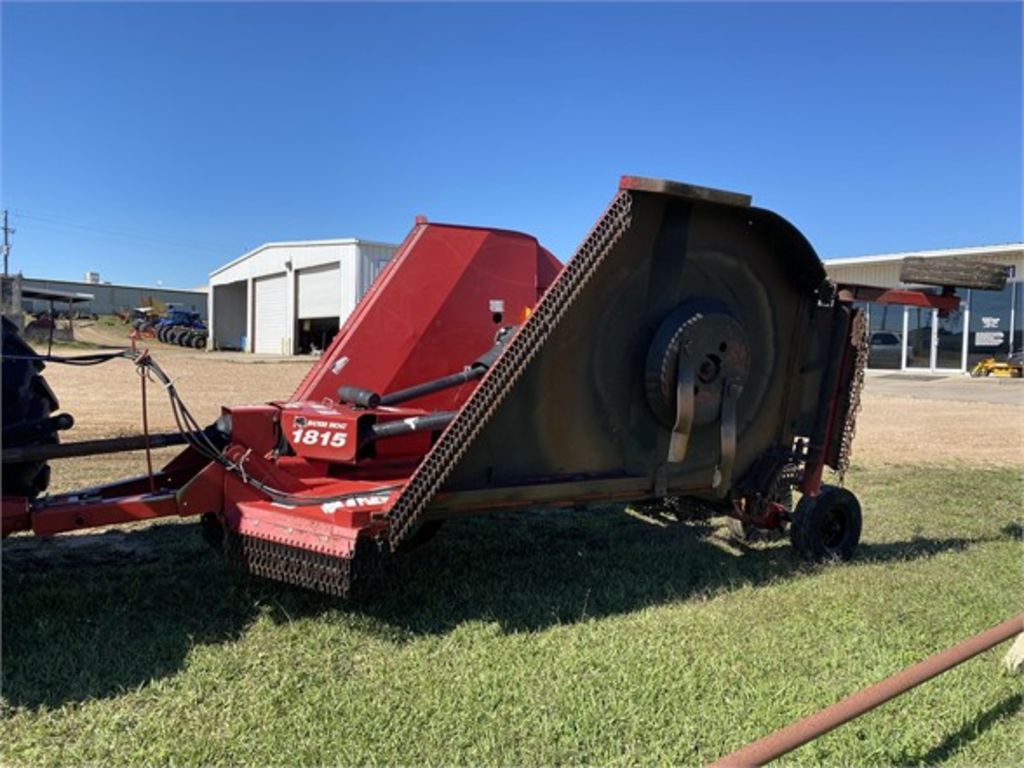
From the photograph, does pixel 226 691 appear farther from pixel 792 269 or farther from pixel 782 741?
pixel 792 269

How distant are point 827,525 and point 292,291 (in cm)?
3484

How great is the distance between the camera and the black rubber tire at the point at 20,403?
351cm

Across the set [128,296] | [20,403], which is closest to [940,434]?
[20,403]

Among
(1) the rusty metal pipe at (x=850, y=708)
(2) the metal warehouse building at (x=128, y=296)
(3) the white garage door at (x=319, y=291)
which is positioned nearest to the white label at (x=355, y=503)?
(1) the rusty metal pipe at (x=850, y=708)

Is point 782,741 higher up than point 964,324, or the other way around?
point 964,324

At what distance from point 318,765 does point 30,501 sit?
5.78ft

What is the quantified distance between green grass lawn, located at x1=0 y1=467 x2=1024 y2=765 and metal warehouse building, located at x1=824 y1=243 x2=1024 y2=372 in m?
23.3

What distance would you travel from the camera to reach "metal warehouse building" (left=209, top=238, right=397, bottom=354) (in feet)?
111

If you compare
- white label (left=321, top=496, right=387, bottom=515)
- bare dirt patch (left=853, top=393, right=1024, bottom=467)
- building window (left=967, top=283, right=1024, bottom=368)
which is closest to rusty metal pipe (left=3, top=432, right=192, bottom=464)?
white label (left=321, top=496, right=387, bottom=515)

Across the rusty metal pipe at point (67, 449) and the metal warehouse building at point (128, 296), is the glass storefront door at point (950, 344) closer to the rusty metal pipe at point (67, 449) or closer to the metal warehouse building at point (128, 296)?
the rusty metal pipe at point (67, 449)

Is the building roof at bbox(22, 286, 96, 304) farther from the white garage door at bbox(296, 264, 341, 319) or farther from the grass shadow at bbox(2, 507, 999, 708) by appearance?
the white garage door at bbox(296, 264, 341, 319)

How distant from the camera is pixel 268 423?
4.08 meters

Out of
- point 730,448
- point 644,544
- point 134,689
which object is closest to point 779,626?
point 730,448

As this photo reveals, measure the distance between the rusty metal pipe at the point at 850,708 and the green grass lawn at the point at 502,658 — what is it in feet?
1.06
